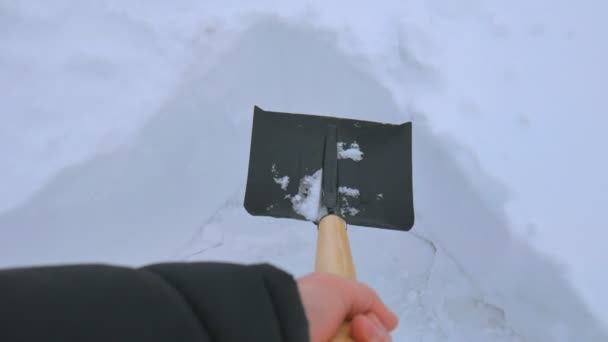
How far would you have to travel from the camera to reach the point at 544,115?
1.23 metres

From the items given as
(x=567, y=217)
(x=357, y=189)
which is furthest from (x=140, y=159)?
(x=567, y=217)

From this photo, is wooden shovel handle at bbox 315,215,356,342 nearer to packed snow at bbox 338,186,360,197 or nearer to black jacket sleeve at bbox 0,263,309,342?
packed snow at bbox 338,186,360,197

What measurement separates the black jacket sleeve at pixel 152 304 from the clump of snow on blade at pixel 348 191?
2.26ft

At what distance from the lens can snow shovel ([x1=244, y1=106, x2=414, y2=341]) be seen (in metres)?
1.10

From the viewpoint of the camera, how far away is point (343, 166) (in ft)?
3.86

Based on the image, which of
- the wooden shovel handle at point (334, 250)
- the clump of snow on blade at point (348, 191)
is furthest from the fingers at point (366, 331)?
the clump of snow on blade at point (348, 191)

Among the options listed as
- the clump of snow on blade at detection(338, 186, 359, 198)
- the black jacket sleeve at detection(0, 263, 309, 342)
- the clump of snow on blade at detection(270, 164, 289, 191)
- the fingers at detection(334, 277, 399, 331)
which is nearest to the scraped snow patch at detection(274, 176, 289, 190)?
the clump of snow on blade at detection(270, 164, 289, 191)

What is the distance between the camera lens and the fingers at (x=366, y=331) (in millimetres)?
653

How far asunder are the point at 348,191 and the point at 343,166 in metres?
0.08

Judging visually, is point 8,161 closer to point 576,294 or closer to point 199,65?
point 199,65

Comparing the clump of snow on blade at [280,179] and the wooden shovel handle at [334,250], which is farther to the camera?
the clump of snow on blade at [280,179]

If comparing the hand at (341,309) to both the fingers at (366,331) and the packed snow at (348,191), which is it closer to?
the fingers at (366,331)

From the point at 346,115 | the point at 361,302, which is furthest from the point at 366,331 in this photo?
the point at 346,115

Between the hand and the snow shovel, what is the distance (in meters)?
0.32
